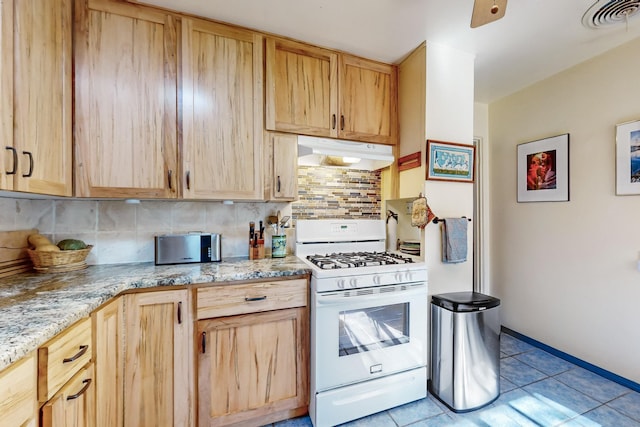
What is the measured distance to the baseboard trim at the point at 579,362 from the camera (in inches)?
72.5

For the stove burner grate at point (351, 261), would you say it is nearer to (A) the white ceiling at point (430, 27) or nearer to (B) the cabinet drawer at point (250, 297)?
(B) the cabinet drawer at point (250, 297)

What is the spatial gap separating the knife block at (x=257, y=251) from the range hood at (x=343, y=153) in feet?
2.36

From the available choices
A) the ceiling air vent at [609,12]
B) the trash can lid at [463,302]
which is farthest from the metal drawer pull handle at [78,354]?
the ceiling air vent at [609,12]

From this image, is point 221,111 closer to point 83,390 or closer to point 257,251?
point 257,251

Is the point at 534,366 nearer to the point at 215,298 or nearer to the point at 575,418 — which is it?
the point at 575,418

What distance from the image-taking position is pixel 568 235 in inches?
86.7

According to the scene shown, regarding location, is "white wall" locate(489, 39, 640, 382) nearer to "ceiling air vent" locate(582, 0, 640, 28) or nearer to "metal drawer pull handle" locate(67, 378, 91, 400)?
"ceiling air vent" locate(582, 0, 640, 28)

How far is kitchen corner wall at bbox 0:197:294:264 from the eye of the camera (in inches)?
63.1

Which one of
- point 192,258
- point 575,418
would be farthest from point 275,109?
point 575,418

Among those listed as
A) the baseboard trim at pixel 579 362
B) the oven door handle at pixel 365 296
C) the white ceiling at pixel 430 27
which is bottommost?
the baseboard trim at pixel 579 362

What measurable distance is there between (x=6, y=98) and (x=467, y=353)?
A: 8.44 ft

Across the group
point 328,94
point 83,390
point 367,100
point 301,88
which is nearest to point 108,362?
point 83,390

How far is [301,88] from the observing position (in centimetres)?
185

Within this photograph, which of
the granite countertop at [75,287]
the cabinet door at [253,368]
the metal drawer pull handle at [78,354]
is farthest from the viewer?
the cabinet door at [253,368]
